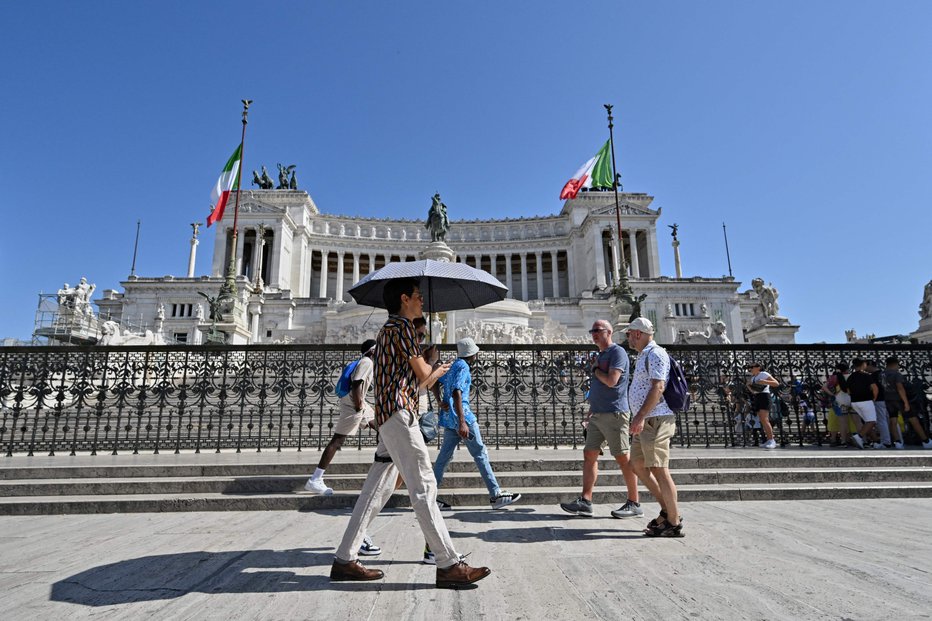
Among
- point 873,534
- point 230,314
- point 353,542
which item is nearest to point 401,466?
point 353,542

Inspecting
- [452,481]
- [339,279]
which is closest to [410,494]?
[452,481]

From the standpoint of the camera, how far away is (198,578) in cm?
323

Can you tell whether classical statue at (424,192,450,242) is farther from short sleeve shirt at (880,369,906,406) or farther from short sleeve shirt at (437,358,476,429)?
short sleeve shirt at (437,358,476,429)

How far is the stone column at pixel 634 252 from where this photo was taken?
6103 centimetres

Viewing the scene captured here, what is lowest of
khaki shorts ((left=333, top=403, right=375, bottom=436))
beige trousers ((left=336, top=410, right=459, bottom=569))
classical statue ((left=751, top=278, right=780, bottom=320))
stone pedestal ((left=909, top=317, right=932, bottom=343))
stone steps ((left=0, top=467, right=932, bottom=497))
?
stone steps ((left=0, top=467, right=932, bottom=497))

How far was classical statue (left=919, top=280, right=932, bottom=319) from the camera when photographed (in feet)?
82.2

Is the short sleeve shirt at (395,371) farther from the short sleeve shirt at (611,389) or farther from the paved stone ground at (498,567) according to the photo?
the short sleeve shirt at (611,389)

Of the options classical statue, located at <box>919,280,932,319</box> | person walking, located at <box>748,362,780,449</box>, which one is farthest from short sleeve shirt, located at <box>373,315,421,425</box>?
classical statue, located at <box>919,280,932,319</box>

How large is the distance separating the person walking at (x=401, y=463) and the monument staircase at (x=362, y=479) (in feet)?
8.24

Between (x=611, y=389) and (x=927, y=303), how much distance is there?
30.4 metres

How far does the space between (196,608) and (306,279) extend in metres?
63.4

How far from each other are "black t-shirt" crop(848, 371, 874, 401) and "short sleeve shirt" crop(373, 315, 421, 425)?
961cm

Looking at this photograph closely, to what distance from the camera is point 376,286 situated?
214 inches

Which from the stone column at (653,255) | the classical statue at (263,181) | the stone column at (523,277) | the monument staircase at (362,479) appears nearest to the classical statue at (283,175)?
the classical statue at (263,181)
